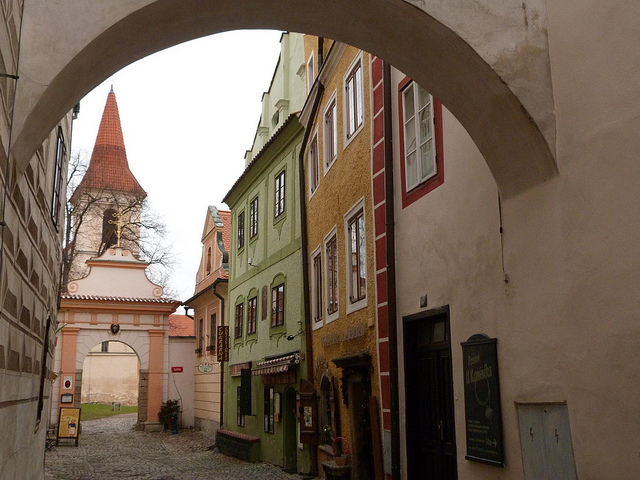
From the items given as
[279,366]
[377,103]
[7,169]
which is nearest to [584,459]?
[7,169]

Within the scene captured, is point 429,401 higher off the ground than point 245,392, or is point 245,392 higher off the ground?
point 245,392

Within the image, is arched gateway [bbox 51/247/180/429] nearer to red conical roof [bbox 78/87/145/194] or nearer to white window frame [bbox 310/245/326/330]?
white window frame [bbox 310/245/326/330]

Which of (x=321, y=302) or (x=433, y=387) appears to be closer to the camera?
(x=433, y=387)

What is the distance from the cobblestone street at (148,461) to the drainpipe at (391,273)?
5.54 meters

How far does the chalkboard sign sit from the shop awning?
8.22 metres

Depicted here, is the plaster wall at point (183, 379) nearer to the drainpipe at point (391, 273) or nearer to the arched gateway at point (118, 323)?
the arched gateway at point (118, 323)

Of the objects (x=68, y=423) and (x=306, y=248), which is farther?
(x=68, y=423)

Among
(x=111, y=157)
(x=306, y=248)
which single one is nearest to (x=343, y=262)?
(x=306, y=248)

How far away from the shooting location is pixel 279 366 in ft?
53.7

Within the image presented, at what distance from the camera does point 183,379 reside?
101 ft

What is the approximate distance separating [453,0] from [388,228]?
453 cm

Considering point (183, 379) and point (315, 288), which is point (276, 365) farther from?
point (183, 379)

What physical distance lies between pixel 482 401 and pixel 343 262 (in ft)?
18.7

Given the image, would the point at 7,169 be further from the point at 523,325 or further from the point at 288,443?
the point at 288,443
